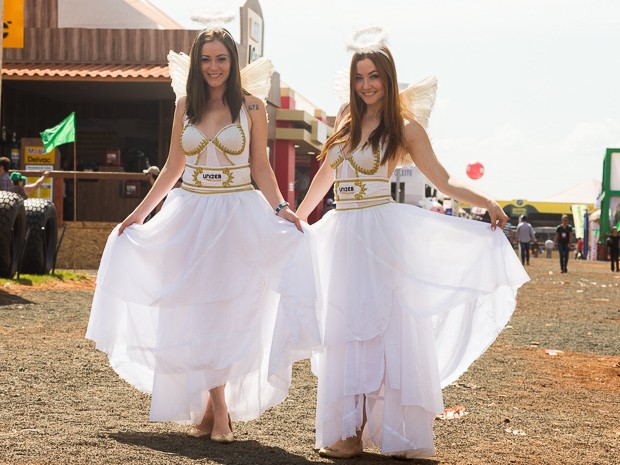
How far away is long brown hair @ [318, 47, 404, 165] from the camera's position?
5125 mm

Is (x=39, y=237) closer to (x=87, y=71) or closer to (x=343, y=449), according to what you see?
(x=87, y=71)

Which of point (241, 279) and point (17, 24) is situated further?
point (17, 24)

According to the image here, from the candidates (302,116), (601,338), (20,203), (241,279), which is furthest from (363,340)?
(302,116)

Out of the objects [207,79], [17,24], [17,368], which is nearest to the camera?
[207,79]

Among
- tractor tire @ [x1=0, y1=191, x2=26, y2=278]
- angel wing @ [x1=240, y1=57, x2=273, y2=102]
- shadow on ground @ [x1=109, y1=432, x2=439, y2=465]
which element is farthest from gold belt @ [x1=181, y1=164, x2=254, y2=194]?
tractor tire @ [x1=0, y1=191, x2=26, y2=278]

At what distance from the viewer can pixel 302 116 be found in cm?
3291

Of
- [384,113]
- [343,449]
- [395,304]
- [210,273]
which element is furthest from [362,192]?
[343,449]

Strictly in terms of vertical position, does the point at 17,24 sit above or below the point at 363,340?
above

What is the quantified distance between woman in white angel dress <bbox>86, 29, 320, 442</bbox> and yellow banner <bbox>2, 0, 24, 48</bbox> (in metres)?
15.6

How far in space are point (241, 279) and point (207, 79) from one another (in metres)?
1.00

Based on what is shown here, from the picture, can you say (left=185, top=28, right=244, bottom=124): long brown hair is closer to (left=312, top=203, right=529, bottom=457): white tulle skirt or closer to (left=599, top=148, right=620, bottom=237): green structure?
(left=312, top=203, right=529, bottom=457): white tulle skirt

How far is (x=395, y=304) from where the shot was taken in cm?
501

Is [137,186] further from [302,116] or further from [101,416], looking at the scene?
[101,416]

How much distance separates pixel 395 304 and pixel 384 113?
0.91m
